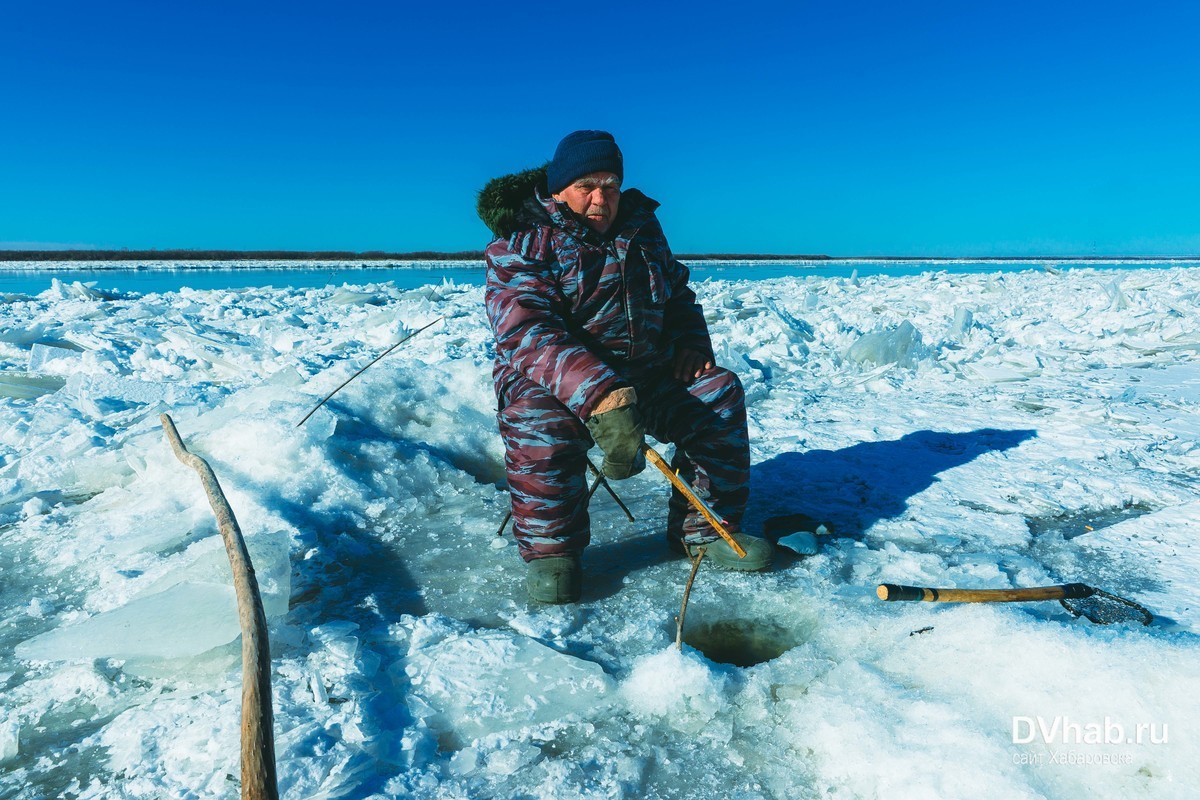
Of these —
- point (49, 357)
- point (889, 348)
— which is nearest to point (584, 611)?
point (889, 348)

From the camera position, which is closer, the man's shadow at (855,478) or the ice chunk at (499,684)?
the ice chunk at (499,684)

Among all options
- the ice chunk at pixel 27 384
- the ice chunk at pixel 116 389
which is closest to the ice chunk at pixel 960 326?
the ice chunk at pixel 116 389

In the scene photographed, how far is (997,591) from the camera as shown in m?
1.68

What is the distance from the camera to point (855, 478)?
2932 mm

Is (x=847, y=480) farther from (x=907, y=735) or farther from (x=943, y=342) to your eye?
(x=943, y=342)

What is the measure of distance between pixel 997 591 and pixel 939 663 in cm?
29

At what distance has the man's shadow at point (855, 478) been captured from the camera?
253 centimetres

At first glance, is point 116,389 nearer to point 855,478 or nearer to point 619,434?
point 619,434

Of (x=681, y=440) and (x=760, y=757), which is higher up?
(x=681, y=440)

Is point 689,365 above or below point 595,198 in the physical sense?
below

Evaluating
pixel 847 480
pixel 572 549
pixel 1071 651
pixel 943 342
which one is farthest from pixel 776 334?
pixel 1071 651

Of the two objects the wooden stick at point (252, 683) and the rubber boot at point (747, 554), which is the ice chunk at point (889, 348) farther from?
the wooden stick at point (252, 683)

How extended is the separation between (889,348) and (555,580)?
4.00 m
